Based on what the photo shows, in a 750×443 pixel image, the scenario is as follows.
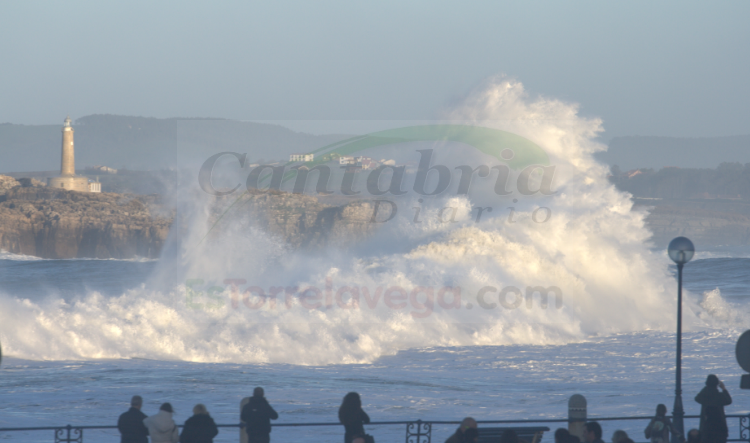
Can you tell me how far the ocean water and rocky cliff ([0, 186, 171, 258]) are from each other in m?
36.6

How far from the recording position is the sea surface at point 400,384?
437 inches

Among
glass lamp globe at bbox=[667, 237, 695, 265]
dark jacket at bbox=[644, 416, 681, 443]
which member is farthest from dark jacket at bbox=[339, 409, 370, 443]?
glass lamp globe at bbox=[667, 237, 695, 265]

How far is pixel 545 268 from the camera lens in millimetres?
23719

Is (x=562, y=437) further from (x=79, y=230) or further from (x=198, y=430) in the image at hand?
(x=79, y=230)

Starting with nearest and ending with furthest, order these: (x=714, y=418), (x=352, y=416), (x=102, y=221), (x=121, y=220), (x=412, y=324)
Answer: (x=352, y=416) → (x=714, y=418) → (x=412, y=324) → (x=121, y=220) → (x=102, y=221)

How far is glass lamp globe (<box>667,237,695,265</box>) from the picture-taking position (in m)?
8.77

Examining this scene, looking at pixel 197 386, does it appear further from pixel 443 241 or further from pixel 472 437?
pixel 443 241

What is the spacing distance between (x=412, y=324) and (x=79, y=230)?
56.3 meters

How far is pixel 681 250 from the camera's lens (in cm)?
877

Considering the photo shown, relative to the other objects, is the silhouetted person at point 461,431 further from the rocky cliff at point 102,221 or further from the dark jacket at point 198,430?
the rocky cliff at point 102,221

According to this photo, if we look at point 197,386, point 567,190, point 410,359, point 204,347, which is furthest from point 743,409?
point 567,190

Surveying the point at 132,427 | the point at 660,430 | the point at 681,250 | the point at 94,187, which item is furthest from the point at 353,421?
the point at 94,187

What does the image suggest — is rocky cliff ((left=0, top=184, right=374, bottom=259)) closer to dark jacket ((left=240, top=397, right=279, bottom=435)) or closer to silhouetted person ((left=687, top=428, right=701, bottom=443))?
dark jacket ((left=240, top=397, right=279, bottom=435))

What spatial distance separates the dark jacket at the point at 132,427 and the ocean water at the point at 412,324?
Answer: 2.71 meters
